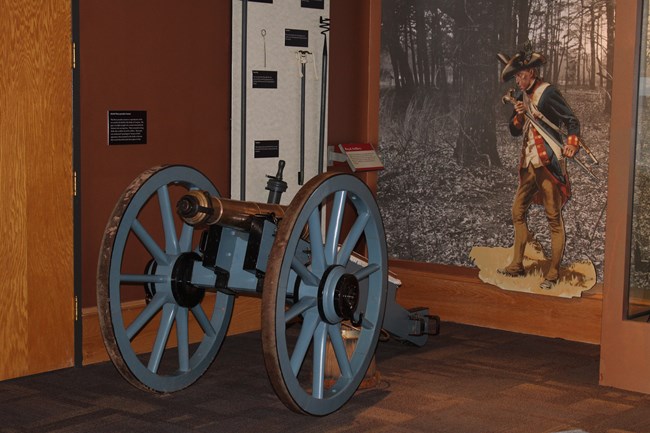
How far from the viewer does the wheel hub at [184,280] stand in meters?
4.47

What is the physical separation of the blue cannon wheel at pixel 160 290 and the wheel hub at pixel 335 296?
0.55 m

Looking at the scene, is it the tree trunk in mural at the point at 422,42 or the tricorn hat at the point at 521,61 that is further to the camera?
the tree trunk in mural at the point at 422,42

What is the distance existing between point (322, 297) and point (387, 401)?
61 centimetres

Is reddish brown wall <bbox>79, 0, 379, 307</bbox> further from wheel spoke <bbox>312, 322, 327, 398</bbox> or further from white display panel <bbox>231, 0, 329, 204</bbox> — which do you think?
wheel spoke <bbox>312, 322, 327, 398</bbox>

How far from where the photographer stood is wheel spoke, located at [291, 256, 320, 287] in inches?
160

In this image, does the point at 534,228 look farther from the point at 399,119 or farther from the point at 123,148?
the point at 123,148

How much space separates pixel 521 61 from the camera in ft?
18.9

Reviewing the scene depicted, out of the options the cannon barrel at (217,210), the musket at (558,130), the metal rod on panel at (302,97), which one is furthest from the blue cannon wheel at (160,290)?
the musket at (558,130)

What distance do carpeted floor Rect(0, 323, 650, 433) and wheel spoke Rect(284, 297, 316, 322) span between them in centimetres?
42

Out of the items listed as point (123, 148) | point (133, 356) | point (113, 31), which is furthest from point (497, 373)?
point (113, 31)

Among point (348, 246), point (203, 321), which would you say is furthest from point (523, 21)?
point (203, 321)

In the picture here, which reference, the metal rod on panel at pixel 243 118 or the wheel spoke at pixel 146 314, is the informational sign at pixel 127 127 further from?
the wheel spoke at pixel 146 314

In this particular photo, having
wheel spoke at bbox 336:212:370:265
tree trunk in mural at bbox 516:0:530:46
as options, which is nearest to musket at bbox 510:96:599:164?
tree trunk in mural at bbox 516:0:530:46

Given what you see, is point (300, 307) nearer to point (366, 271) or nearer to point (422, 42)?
point (366, 271)
